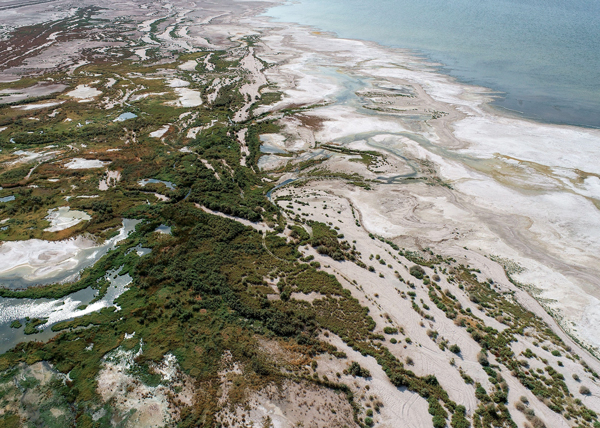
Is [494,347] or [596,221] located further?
[596,221]

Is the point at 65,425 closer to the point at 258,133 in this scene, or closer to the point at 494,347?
the point at 494,347

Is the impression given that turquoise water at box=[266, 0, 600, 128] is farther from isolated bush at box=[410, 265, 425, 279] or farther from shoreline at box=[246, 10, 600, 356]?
isolated bush at box=[410, 265, 425, 279]

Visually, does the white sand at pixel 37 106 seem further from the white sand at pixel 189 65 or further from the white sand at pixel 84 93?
the white sand at pixel 189 65

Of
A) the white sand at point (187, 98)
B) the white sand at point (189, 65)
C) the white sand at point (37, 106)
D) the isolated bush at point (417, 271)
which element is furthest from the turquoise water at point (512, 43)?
the white sand at point (37, 106)

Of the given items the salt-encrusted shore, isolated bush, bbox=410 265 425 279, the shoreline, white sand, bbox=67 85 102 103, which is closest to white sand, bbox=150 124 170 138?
the salt-encrusted shore

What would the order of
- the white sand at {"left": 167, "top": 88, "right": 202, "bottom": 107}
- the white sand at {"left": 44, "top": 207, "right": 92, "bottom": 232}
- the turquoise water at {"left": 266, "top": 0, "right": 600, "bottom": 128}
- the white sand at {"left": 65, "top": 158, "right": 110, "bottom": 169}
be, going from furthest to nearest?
1. the turquoise water at {"left": 266, "top": 0, "right": 600, "bottom": 128}
2. the white sand at {"left": 167, "top": 88, "right": 202, "bottom": 107}
3. the white sand at {"left": 65, "top": 158, "right": 110, "bottom": 169}
4. the white sand at {"left": 44, "top": 207, "right": 92, "bottom": 232}

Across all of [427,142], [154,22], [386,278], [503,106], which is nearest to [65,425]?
[386,278]
